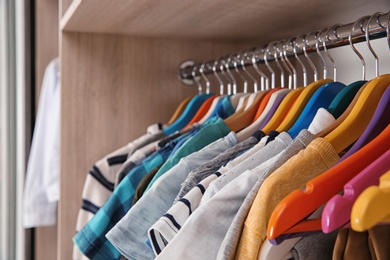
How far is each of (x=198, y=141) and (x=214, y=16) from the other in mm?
260

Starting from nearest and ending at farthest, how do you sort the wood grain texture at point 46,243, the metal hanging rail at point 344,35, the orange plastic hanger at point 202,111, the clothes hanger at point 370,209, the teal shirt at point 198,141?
the clothes hanger at point 370,209
the metal hanging rail at point 344,35
the teal shirt at point 198,141
the orange plastic hanger at point 202,111
the wood grain texture at point 46,243

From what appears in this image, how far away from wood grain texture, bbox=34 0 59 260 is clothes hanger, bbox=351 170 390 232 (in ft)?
4.76

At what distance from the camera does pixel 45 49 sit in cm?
171

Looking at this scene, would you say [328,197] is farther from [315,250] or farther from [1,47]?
[1,47]

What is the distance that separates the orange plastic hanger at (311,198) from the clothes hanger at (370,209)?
3.6 inches

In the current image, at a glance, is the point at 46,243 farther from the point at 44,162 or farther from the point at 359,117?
the point at 359,117

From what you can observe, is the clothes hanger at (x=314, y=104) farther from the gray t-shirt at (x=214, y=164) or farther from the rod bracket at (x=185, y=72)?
the rod bracket at (x=185, y=72)

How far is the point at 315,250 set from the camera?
1.82 ft

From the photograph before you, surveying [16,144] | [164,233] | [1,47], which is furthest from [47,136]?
[164,233]

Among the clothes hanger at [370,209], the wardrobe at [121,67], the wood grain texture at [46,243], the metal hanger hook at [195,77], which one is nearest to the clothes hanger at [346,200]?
the clothes hanger at [370,209]

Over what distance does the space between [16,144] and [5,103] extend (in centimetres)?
21

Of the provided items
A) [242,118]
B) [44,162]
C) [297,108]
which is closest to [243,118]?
[242,118]

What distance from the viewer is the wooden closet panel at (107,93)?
3.83 feet

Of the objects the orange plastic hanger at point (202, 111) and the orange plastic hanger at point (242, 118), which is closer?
the orange plastic hanger at point (242, 118)
